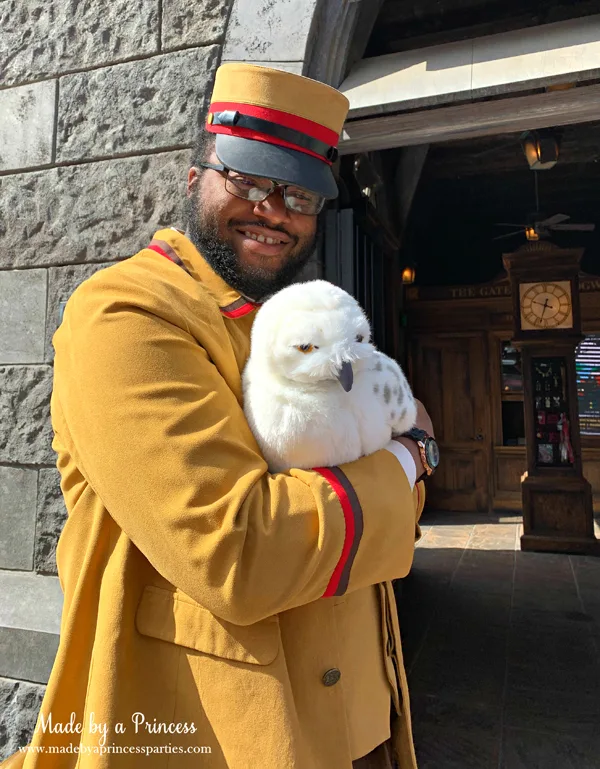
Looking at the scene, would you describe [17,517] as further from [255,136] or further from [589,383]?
[589,383]

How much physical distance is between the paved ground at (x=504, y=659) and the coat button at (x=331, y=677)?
199cm

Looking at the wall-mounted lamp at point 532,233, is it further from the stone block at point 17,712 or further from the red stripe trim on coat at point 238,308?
the stone block at point 17,712

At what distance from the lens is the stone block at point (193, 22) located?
2230 millimetres

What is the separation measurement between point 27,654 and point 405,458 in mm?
1966

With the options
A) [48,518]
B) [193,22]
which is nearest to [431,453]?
[48,518]

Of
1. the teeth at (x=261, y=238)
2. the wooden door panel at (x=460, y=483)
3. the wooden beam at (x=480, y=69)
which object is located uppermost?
the wooden beam at (x=480, y=69)

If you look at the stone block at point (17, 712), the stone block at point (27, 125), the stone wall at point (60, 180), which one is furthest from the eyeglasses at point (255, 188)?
the stone block at point (17, 712)

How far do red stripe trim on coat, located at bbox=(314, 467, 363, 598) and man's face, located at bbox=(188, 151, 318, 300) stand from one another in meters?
0.54

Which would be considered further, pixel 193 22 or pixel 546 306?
pixel 546 306

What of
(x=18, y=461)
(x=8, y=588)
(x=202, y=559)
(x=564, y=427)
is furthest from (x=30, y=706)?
(x=564, y=427)

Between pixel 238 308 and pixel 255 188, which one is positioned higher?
pixel 255 188

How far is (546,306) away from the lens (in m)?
6.46

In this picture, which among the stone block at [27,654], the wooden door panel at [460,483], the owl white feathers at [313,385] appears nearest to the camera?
the owl white feathers at [313,385]

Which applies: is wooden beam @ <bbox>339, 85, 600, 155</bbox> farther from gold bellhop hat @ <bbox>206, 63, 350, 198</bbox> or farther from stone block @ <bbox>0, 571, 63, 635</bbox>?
stone block @ <bbox>0, 571, 63, 635</bbox>
